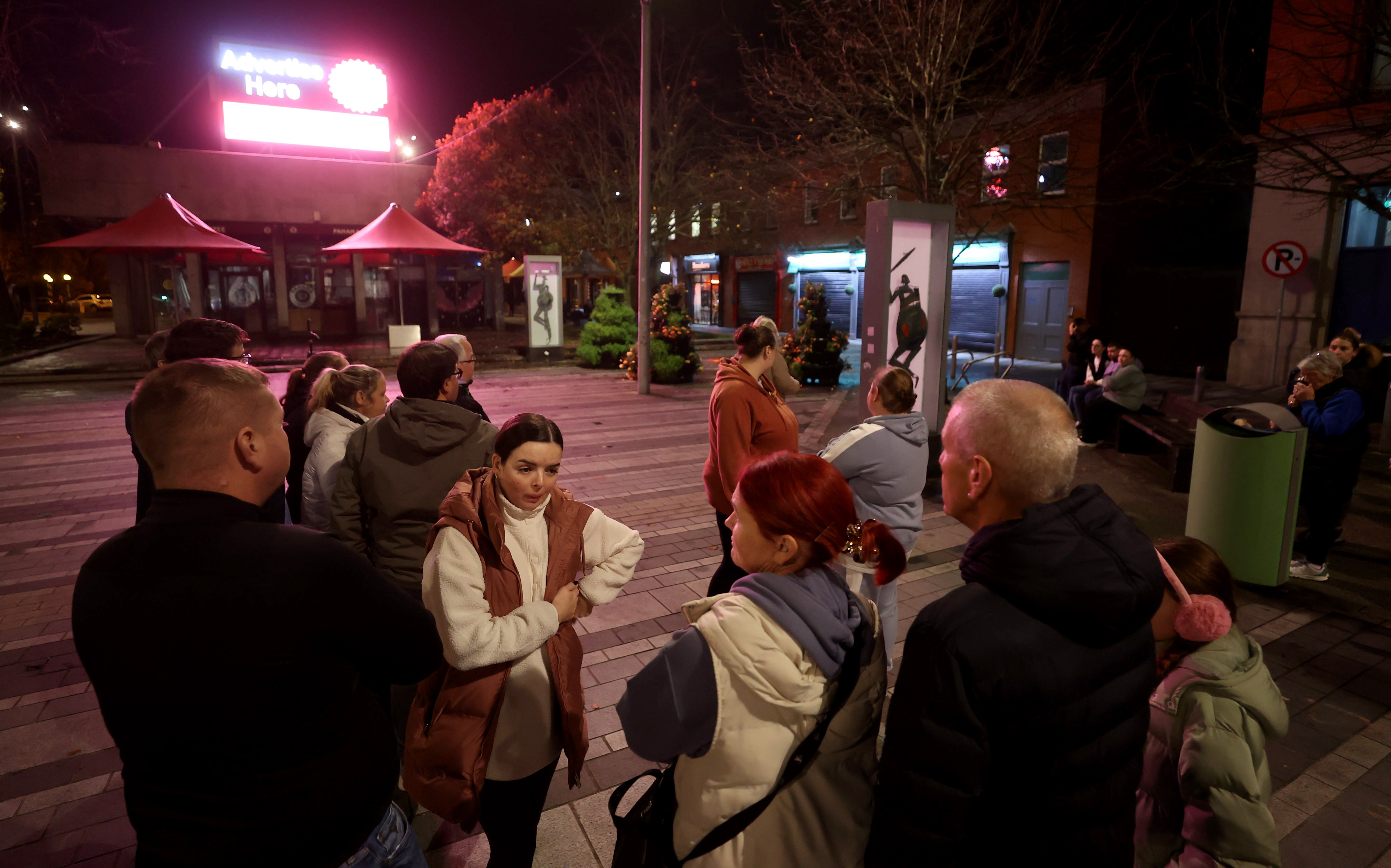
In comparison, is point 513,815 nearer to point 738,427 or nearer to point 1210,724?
point 1210,724

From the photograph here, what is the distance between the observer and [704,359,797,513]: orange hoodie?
169 inches

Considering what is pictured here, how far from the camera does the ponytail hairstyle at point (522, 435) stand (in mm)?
2330

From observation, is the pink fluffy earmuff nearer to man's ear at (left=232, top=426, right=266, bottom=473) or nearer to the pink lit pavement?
the pink lit pavement

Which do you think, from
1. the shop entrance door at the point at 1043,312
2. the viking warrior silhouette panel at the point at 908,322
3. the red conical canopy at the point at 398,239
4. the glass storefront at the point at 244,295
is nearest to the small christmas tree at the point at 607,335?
the red conical canopy at the point at 398,239

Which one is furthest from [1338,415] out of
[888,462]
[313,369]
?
[313,369]

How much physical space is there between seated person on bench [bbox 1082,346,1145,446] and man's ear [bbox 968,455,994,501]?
10030mm

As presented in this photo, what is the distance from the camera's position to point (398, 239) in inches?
720

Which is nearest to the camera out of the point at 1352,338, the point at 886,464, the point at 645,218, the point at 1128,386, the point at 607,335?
the point at 886,464

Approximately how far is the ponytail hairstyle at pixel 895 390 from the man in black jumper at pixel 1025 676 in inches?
94.5

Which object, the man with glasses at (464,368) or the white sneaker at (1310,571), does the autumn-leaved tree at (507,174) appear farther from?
the white sneaker at (1310,571)

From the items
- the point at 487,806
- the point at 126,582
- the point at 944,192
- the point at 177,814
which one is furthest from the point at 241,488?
the point at 944,192

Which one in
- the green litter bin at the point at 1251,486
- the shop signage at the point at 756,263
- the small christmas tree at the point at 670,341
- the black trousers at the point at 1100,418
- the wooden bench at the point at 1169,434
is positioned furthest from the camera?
the shop signage at the point at 756,263

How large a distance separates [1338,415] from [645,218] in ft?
39.1

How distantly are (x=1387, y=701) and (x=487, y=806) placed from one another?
189 inches
